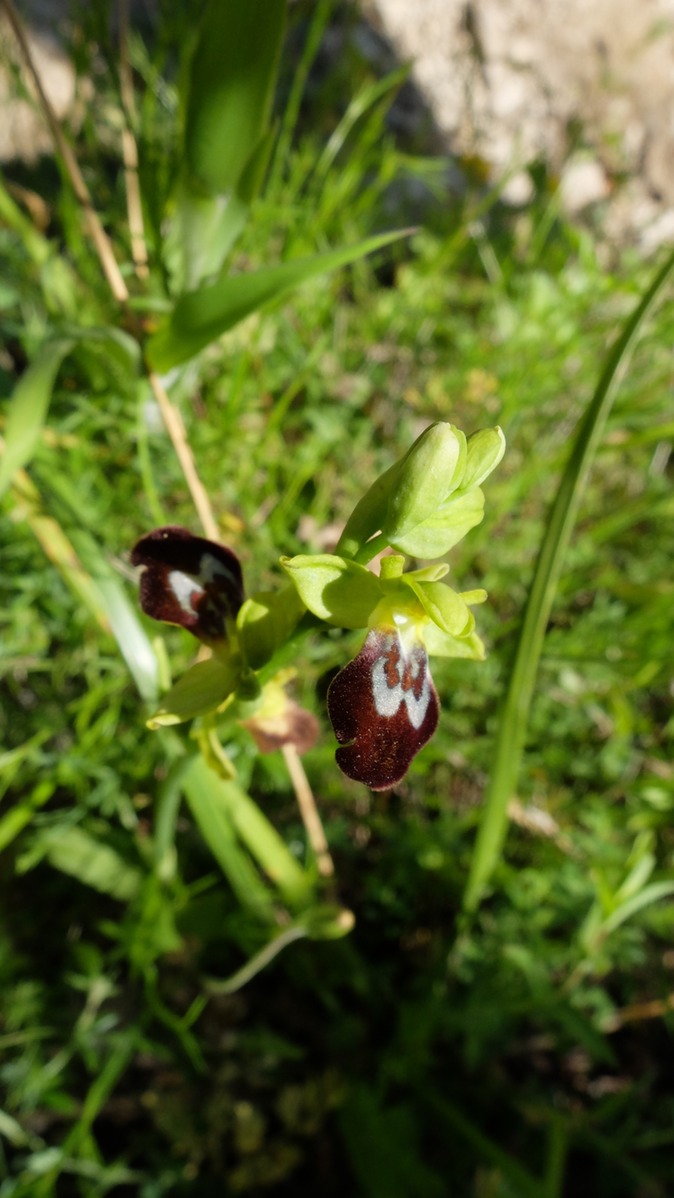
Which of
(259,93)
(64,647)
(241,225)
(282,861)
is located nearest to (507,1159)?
(282,861)

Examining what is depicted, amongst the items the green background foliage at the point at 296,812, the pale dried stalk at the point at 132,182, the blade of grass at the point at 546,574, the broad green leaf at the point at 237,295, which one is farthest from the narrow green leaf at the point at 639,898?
the pale dried stalk at the point at 132,182

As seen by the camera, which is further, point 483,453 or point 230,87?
point 230,87

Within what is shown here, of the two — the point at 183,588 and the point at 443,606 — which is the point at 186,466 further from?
the point at 443,606

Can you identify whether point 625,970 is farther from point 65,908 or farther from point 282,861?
point 65,908

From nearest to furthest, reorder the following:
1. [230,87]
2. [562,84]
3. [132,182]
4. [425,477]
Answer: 1. [425,477]
2. [230,87]
3. [132,182]
4. [562,84]

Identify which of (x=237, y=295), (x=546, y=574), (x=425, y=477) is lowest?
(x=546, y=574)

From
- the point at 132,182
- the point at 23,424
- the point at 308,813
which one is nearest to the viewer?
the point at 23,424

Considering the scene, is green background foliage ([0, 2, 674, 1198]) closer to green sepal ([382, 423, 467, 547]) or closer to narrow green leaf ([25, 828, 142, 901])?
narrow green leaf ([25, 828, 142, 901])

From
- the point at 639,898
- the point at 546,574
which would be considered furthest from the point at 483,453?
the point at 639,898
